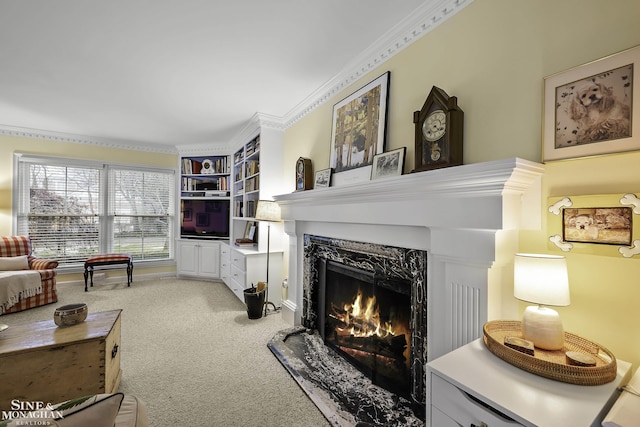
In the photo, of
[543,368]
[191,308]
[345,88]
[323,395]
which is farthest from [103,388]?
[345,88]

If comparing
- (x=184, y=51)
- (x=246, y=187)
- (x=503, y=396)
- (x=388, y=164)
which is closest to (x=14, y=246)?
(x=246, y=187)

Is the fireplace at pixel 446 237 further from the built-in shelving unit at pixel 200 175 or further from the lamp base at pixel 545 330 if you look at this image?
the built-in shelving unit at pixel 200 175

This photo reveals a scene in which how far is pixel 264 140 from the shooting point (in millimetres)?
3688

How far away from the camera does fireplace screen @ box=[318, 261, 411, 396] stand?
1868mm

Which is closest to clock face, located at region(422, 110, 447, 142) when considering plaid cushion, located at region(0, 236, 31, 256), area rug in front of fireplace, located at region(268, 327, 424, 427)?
area rug in front of fireplace, located at region(268, 327, 424, 427)

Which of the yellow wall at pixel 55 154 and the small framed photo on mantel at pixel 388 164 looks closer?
the small framed photo on mantel at pixel 388 164

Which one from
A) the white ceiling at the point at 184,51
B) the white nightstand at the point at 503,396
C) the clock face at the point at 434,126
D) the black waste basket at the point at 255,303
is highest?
the white ceiling at the point at 184,51

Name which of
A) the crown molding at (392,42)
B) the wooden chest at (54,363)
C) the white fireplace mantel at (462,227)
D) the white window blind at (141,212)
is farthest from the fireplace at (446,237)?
the white window blind at (141,212)

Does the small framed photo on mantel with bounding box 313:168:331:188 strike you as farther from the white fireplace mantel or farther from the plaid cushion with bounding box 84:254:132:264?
the plaid cushion with bounding box 84:254:132:264

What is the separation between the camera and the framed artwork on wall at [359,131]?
210cm

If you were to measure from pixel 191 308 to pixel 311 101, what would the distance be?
118 inches

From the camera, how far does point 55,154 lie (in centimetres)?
462

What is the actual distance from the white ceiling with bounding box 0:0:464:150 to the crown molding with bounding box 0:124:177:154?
80cm

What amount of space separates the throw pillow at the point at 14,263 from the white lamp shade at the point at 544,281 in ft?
18.5
